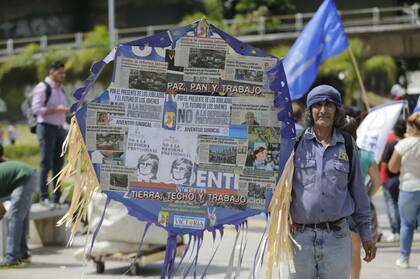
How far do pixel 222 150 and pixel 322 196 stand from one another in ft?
2.16

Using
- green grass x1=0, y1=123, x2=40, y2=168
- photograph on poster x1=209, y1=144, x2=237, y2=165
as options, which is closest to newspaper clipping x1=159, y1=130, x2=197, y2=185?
photograph on poster x1=209, y1=144, x2=237, y2=165

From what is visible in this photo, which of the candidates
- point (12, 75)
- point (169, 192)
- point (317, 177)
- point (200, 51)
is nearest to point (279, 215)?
point (317, 177)

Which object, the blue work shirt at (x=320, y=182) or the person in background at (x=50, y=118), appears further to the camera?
the person in background at (x=50, y=118)

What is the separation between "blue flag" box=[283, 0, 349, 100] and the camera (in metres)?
13.5

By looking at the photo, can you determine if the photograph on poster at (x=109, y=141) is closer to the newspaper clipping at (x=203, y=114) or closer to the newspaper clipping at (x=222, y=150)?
the newspaper clipping at (x=203, y=114)

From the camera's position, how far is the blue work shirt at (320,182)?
5.24m

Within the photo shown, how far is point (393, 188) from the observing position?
11.8 metres

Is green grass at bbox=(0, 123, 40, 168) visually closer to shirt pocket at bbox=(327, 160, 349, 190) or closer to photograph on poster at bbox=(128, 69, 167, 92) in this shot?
photograph on poster at bbox=(128, 69, 167, 92)

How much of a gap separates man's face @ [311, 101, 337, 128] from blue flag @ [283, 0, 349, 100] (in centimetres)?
810

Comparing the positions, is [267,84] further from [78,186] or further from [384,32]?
[384,32]

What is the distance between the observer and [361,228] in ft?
17.9

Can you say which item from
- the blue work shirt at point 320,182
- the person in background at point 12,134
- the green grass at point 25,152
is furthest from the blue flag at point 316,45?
the person in background at point 12,134

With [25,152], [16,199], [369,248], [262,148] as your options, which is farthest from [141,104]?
[25,152]

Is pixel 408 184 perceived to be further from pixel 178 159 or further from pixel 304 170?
pixel 178 159
